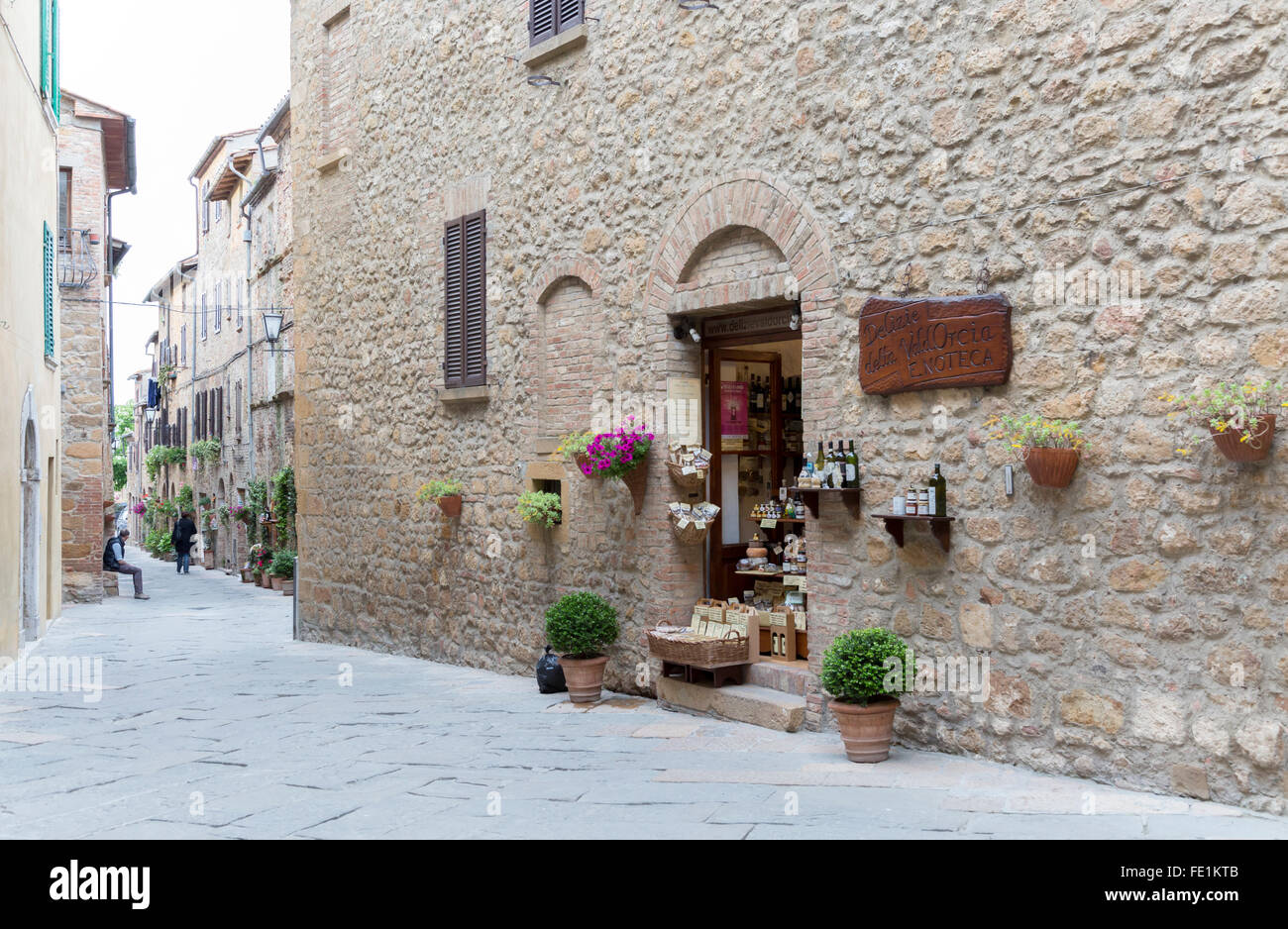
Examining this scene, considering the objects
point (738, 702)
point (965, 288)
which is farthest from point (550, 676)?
point (965, 288)

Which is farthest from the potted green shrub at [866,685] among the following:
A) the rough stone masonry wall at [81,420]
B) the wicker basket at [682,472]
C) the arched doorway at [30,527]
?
the rough stone masonry wall at [81,420]

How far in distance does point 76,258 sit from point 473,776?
1553 cm

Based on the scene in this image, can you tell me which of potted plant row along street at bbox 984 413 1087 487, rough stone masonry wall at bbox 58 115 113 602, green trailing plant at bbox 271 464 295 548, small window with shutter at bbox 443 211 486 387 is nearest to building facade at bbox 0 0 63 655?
rough stone masonry wall at bbox 58 115 113 602

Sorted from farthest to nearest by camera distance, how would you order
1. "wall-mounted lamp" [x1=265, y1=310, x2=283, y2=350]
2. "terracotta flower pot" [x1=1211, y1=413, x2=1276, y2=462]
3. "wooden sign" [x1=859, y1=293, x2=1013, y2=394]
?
"wall-mounted lamp" [x1=265, y1=310, x2=283, y2=350], "wooden sign" [x1=859, y1=293, x2=1013, y2=394], "terracotta flower pot" [x1=1211, y1=413, x2=1276, y2=462]

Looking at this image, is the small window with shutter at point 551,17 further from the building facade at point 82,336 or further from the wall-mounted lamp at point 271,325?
the building facade at point 82,336

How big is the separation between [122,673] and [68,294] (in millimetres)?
10087

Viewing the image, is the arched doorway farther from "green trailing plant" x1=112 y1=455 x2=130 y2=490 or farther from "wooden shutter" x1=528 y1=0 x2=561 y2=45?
"green trailing plant" x1=112 y1=455 x2=130 y2=490

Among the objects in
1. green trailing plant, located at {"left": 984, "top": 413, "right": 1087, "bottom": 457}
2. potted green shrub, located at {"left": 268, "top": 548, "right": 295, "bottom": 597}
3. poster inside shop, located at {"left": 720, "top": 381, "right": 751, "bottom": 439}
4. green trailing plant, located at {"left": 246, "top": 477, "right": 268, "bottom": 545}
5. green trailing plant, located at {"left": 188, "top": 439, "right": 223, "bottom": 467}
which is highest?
green trailing plant, located at {"left": 188, "top": 439, "right": 223, "bottom": 467}

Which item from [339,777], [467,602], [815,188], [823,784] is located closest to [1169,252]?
[815,188]

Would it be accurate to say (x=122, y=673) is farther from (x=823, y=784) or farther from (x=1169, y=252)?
(x=1169, y=252)

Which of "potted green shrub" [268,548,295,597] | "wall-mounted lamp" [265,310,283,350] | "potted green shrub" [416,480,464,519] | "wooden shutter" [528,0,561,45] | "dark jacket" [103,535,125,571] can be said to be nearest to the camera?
"wooden shutter" [528,0,561,45]

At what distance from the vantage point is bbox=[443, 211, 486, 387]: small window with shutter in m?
9.62

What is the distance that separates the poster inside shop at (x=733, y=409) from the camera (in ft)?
25.7

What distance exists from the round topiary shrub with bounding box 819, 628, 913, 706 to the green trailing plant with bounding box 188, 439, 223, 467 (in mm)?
25466
